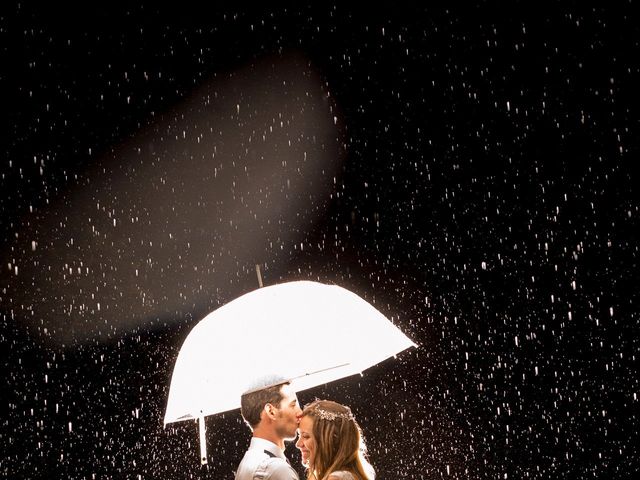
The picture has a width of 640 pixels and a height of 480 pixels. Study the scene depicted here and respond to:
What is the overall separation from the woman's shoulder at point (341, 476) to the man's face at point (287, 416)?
25 centimetres

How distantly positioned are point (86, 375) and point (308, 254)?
15.9 feet

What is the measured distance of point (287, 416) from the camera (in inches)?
125

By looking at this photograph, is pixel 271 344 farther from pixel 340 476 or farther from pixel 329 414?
pixel 340 476

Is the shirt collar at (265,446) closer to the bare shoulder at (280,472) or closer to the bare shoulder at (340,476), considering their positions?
the bare shoulder at (280,472)

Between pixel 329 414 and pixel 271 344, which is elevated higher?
pixel 271 344

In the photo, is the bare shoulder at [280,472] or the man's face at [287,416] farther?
the man's face at [287,416]

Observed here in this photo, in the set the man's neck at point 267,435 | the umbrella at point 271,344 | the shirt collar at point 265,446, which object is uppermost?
the umbrella at point 271,344

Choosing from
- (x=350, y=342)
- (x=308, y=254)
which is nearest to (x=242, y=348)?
(x=350, y=342)

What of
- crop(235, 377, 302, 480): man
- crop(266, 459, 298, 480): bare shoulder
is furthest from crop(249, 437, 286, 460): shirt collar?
crop(266, 459, 298, 480): bare shoulder

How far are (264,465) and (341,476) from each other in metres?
0.47

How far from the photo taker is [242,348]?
3.22m

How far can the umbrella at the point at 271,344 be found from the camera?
317cm

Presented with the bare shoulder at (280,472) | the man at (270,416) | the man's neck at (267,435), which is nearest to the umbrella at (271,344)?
the man at (270,416)

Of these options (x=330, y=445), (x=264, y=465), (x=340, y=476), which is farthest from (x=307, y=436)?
(x=264, y=465)
